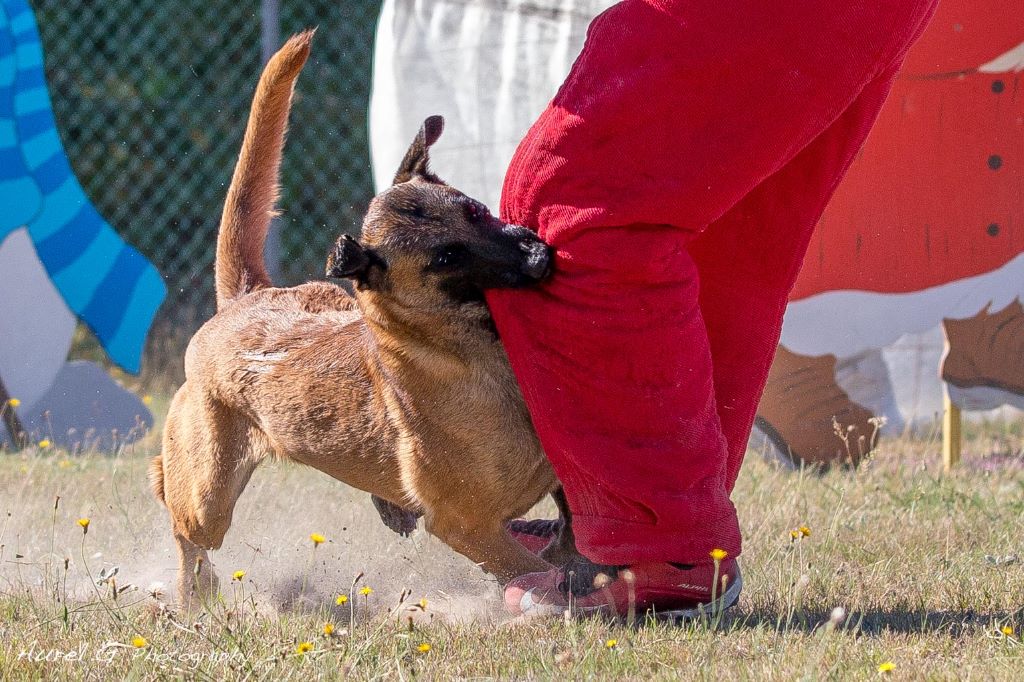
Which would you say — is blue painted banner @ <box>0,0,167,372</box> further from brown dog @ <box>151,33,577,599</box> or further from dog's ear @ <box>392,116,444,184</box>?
dog's ear @ <box>392,116,444,184</box>

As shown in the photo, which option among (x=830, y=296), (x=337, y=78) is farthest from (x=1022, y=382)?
(x=337, y=78)

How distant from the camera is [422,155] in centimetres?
352

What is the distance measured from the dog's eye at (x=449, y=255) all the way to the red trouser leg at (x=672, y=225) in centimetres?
13

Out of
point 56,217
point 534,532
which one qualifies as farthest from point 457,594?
A: point 56,217

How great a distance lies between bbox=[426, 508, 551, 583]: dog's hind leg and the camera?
3379mm

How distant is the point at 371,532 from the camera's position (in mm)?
4539

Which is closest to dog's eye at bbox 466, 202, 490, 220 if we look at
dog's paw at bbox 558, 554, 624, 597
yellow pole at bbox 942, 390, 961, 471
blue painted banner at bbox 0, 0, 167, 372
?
dog's paw at bbox 558, 554, 624, 597

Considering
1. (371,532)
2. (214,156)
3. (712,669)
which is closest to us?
(712,669)

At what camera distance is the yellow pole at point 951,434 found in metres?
5.48

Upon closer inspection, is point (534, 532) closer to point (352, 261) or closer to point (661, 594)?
point (661, 594)

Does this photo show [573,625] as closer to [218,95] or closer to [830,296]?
[830,296]

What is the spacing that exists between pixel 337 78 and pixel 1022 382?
601cm

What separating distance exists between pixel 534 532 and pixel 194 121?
6631 mm

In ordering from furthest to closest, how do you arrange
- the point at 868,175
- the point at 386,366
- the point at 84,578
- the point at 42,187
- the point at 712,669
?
the point at 42,187 → the point at 868,175 → the point at 84,578 → the point at 386,366 → the point at 712,669
